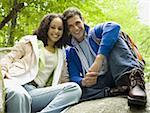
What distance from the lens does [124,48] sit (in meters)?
3.04

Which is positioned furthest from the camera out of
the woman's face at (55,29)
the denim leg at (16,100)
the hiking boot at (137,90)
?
the woman's face at (55,29)

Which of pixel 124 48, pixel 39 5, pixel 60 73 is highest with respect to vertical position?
pixel 39 5

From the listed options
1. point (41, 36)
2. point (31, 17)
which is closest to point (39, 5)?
point (31, 17)

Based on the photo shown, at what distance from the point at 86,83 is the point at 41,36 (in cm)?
74

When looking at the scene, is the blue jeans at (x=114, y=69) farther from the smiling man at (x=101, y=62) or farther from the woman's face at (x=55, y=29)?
the woman's face at (x=55, y=29)

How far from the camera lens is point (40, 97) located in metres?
3.02

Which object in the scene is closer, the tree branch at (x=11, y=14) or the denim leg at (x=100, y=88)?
the denim leg at (x=100, y=88)

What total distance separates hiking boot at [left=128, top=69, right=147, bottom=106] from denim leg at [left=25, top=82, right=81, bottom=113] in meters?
0.54

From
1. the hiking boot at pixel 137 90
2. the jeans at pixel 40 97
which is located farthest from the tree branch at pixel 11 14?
the hiking boot at pixel 137 90

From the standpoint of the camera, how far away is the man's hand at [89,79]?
3.11 metres

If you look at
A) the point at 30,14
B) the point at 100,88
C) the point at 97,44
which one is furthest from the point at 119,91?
the point at 30,14

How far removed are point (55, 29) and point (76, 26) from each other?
0.24m

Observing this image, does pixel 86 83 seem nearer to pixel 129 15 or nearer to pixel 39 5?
pixel 39 5

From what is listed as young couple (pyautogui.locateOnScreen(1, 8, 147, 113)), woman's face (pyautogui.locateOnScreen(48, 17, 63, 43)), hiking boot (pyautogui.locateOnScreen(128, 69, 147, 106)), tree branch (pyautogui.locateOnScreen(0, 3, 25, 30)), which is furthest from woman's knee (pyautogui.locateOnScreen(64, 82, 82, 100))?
tree branch (pyautogui.locateOnScreen(0, 3, 25, 30))
